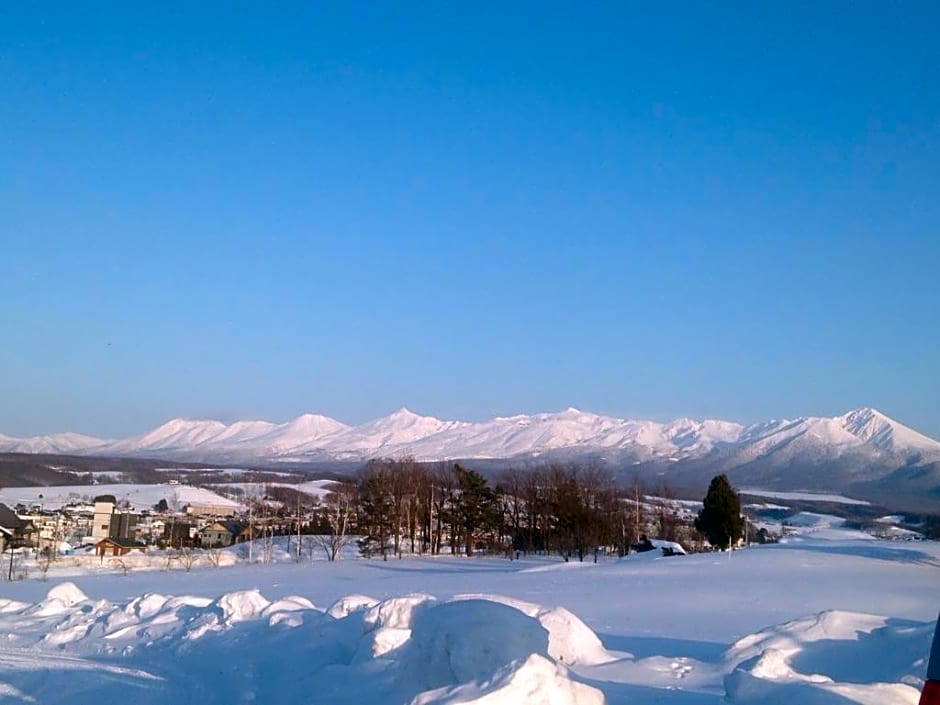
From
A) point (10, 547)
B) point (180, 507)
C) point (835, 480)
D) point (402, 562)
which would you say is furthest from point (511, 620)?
point (180, 507)

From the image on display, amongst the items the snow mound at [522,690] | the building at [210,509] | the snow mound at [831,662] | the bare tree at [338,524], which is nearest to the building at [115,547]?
the bare tree at [338,524]

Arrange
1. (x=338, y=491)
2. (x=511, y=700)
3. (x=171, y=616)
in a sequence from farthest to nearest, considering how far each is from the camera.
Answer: (x=338, y=491)
(x=171, y=616)
(x=511, y=700)

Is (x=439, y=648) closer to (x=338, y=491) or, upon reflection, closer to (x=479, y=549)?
(x=479, y=549)

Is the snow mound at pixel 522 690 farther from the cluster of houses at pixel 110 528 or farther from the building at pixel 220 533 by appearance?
the building at pixel 220 533

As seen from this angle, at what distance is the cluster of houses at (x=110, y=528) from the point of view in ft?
156

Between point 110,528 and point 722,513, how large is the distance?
118ft

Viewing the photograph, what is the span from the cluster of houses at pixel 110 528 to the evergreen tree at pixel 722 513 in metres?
28.2

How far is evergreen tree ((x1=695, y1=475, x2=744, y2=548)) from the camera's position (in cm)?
4312

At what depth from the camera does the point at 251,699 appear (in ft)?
25.6

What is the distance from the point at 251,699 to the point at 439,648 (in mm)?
Result: 1929

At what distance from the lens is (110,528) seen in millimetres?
53031

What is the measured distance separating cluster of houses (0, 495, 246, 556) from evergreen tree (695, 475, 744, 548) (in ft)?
92.6

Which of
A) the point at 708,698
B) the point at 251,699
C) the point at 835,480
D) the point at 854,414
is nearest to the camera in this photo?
the point at 708,698

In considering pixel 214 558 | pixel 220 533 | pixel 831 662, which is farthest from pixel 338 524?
pixel 831 662
